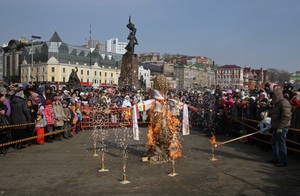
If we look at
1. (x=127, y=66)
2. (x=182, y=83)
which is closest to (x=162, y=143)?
(x=127, y=66)

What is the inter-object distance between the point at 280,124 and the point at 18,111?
29.0 ft

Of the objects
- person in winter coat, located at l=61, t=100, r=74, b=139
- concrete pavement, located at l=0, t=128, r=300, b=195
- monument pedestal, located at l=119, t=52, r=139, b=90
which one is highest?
monument pedestal, located at l=119, t=52, r=139, b=90

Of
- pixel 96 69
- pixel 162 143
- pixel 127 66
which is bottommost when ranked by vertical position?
pixel 162 143

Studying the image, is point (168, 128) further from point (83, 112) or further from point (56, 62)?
→ point (56, 62)

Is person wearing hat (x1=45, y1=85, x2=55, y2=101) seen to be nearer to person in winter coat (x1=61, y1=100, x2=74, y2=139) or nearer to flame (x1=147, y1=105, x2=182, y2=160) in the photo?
person in winter coat (x1=61, y1=100, x2=74, y2=139)

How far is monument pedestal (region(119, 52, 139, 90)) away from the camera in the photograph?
92.9 ft

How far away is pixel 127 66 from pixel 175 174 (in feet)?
69.9

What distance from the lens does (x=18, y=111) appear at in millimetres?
11484

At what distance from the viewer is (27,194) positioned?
638 cm

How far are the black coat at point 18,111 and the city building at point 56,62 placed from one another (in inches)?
3643

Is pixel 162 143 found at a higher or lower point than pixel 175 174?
higher

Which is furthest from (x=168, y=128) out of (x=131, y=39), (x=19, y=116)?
(x=131, y=39)

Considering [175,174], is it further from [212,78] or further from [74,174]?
[212,78]

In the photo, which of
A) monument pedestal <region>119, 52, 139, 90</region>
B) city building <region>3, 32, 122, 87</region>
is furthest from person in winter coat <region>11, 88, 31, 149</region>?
city building <region>3, 32, 122, 87</region>
